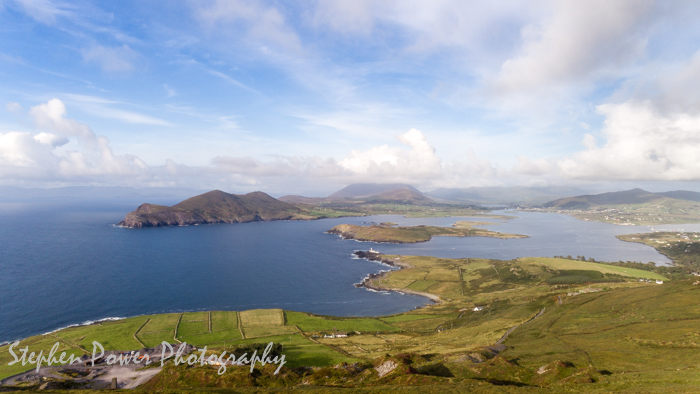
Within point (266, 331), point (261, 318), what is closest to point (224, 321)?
point (261, 318)

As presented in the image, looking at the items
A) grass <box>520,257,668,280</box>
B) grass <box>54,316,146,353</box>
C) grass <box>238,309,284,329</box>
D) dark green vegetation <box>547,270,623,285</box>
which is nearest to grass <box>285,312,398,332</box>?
grass <box>238,309,284,329</box>

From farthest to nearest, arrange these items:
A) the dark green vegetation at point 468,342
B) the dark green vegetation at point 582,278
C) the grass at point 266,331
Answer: the dark green vegetation at point 582,278 < the grass at point 266,331 < the dark green vegetation at point 468,342

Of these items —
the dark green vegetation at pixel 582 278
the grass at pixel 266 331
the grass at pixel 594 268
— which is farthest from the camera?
the grass at pixel 594 268

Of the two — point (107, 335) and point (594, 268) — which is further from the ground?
point (107, 335)

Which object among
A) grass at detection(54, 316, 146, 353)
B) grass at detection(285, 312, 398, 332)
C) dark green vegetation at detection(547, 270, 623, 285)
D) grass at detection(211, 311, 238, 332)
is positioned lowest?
grass at detection(285, 312, 398, 332)

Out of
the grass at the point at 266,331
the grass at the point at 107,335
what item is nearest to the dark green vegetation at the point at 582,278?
the grass at the point at 266,331

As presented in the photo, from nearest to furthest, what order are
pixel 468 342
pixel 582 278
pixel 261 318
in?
pixel 468 342
pixel 261 318
pixel 582 278

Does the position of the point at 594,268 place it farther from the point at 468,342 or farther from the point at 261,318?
the point at 261,318

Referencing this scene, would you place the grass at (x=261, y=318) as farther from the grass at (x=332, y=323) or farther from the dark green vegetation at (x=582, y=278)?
the dark green vegetation at (x=582, y=278)

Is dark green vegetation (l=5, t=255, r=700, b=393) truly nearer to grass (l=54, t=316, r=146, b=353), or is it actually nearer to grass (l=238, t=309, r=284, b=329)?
grass (l=54, t=316, r=146, b=353)

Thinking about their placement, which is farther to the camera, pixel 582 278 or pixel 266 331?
pixel 582 278

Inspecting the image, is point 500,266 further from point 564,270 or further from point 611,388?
point 611,388

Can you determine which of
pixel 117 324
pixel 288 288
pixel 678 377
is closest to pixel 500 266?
pixel 288 288

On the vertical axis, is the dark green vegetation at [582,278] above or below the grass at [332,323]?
above
